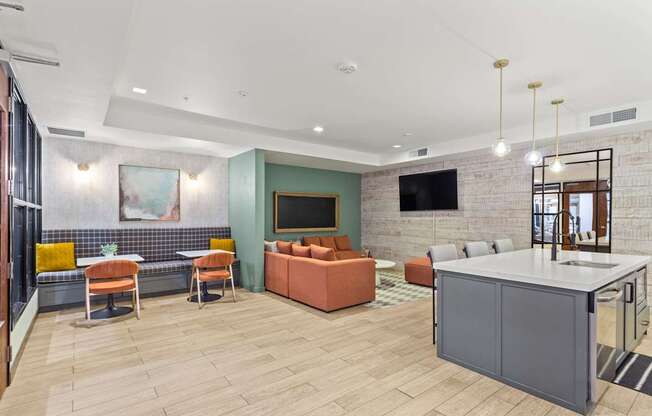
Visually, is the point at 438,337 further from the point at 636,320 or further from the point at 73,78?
the point at 73,78

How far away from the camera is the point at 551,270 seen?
100 inches

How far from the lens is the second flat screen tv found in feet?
21.9

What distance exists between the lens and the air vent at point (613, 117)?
4.17m

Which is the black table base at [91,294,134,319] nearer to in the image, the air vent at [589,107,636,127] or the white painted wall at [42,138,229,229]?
the white painted wall at [42,138,229,229]

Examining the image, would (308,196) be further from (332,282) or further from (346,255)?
(332,282)

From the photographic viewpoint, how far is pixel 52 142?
503cm

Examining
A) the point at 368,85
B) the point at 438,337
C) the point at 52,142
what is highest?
the point at 368,85

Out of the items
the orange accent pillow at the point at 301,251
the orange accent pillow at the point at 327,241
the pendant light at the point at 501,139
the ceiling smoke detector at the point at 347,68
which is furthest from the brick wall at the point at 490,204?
the ceiling smoke detector at the point at 347,68

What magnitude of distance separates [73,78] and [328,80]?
2322 millimetres

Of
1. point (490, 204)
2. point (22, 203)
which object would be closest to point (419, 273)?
point (490, 204)

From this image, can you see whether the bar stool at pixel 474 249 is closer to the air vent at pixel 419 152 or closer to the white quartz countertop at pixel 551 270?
the white quartz countertop at pixel 551 270

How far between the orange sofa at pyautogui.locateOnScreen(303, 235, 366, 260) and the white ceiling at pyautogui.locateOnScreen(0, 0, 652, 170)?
9.81 feet

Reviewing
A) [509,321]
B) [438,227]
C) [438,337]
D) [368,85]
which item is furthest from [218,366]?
[438,227]

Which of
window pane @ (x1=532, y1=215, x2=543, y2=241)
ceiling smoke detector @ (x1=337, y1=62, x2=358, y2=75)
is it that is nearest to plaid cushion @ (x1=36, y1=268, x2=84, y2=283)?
ceiling smoke detector @ (x1=337, y1=62, x2=358, y2=75)
